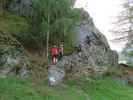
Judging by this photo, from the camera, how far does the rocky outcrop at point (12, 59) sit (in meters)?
8.27

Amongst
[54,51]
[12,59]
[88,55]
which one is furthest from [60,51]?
[12,59]

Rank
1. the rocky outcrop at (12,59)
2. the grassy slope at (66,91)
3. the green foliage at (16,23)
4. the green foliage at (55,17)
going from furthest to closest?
1. the green foliage at (55,17)
2. the green foliage at (16,23)
3. the rocky outcrop at (12,59)
4. the grassy slope at (66,91)

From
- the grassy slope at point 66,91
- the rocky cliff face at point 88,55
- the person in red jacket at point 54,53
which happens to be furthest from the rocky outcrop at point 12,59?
the person in red jacket at point 54,53

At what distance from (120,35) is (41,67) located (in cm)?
658

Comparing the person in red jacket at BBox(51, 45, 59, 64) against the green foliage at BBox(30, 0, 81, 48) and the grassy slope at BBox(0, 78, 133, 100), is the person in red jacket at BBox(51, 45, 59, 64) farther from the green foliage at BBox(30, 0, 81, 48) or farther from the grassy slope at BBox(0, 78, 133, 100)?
the grassy slope at BBox(0, 78, 133, 100)

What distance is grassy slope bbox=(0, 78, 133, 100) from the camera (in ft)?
22.6

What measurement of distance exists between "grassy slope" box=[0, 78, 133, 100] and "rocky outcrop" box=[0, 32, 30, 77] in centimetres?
58

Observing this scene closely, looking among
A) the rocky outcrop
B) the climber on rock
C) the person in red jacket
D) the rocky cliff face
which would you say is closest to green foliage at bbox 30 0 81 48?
the person in red jacket

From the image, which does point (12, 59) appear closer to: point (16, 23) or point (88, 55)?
point (16, 23)

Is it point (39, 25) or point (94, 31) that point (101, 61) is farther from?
point (39, 25)

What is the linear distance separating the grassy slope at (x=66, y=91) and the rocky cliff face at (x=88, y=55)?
32.3 inches

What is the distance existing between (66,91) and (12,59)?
2127 millimetres

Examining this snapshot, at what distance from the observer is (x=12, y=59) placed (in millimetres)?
8555

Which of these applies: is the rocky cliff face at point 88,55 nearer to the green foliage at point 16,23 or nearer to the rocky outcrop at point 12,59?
the rocky outcrop at point 12,59
